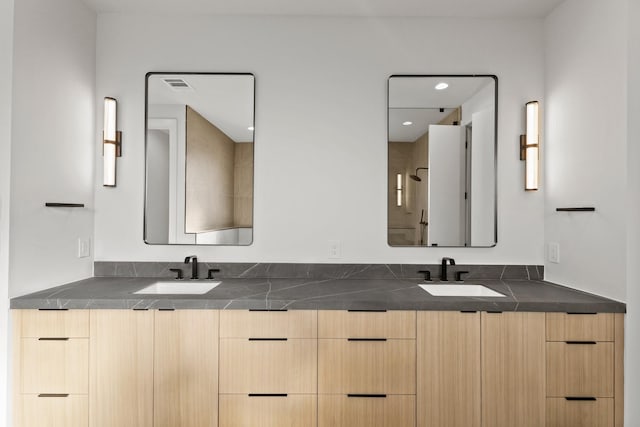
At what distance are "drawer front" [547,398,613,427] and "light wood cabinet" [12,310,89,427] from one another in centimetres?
230

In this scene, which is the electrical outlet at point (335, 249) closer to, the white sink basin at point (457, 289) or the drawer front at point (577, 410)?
the white sink basin at point (457, 289)

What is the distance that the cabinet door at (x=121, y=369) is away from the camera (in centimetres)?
191

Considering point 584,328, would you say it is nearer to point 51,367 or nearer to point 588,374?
point 588,374

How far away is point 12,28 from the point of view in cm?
189

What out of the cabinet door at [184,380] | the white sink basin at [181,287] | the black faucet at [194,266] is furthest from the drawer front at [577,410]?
the black faucet at [194,266]

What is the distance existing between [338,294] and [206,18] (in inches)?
78.9

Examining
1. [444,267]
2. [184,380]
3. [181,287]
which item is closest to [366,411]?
[184,380]

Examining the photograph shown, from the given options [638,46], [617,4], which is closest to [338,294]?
[638,46]

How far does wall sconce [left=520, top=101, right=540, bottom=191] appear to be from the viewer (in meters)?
2.50

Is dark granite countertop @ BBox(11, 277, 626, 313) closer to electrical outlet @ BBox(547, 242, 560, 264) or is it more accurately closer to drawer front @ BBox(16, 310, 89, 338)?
drawer front @ BBox(16, 310, 89, 338)

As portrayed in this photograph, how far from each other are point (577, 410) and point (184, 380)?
1947mm

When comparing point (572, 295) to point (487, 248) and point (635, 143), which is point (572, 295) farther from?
point (635, 143)

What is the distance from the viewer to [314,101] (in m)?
2.58

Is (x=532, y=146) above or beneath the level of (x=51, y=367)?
above
